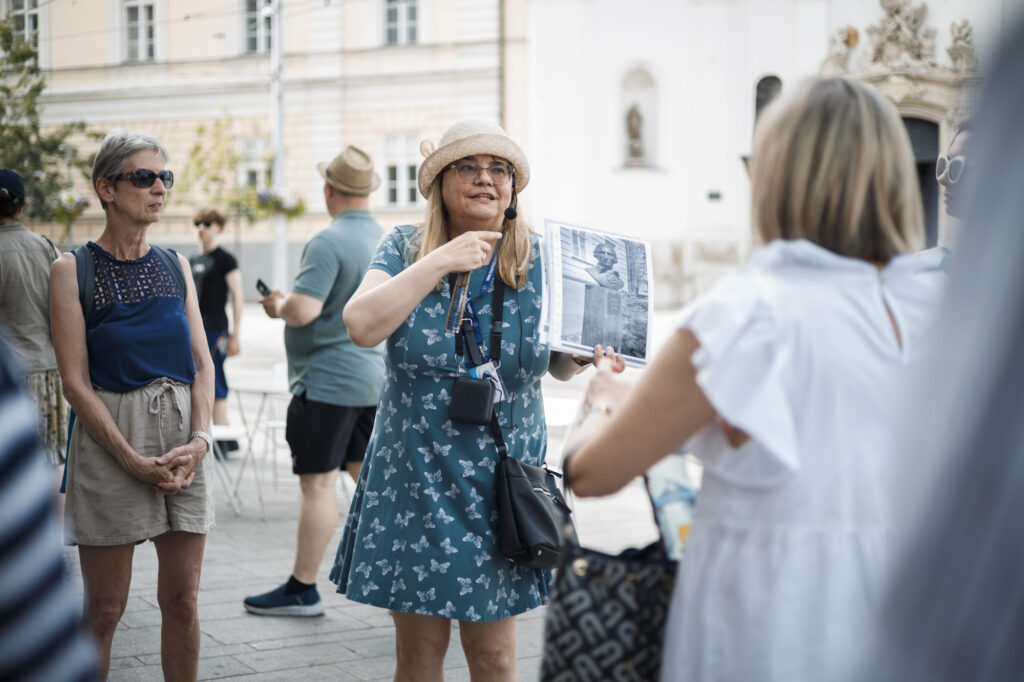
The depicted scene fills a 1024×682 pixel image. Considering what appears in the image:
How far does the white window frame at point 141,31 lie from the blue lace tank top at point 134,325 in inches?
1252

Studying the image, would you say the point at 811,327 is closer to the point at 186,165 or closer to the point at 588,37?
the point at 588,37

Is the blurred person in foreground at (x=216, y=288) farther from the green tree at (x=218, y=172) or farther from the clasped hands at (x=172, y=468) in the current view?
the green tree at (x=218, y=172)

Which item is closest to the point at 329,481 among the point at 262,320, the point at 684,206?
the point at 262,320

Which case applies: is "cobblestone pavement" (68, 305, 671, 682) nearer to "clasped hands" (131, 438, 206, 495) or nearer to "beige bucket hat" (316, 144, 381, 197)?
"clasped hands" (131, 438, 206, 495)

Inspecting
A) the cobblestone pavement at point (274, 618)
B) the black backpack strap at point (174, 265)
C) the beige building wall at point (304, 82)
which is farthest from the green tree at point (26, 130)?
the beige building wall at point (304, 82)

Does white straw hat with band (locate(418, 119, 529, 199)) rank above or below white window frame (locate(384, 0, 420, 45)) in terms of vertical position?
below

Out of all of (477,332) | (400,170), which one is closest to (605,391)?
(477,332)

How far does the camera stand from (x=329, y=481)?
18.0 feet

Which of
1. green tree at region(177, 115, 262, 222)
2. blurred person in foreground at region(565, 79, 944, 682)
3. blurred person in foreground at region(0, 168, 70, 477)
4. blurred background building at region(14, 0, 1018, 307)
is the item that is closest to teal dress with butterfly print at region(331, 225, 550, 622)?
blurred person in foreground at region(565, 79, 944, 682)

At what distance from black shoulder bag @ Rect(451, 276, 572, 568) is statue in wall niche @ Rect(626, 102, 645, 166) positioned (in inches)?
1081

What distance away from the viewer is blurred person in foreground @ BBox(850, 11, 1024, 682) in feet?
3.77

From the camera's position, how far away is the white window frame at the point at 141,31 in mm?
32656

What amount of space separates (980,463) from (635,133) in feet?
96.7

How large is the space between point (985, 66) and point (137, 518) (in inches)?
117
